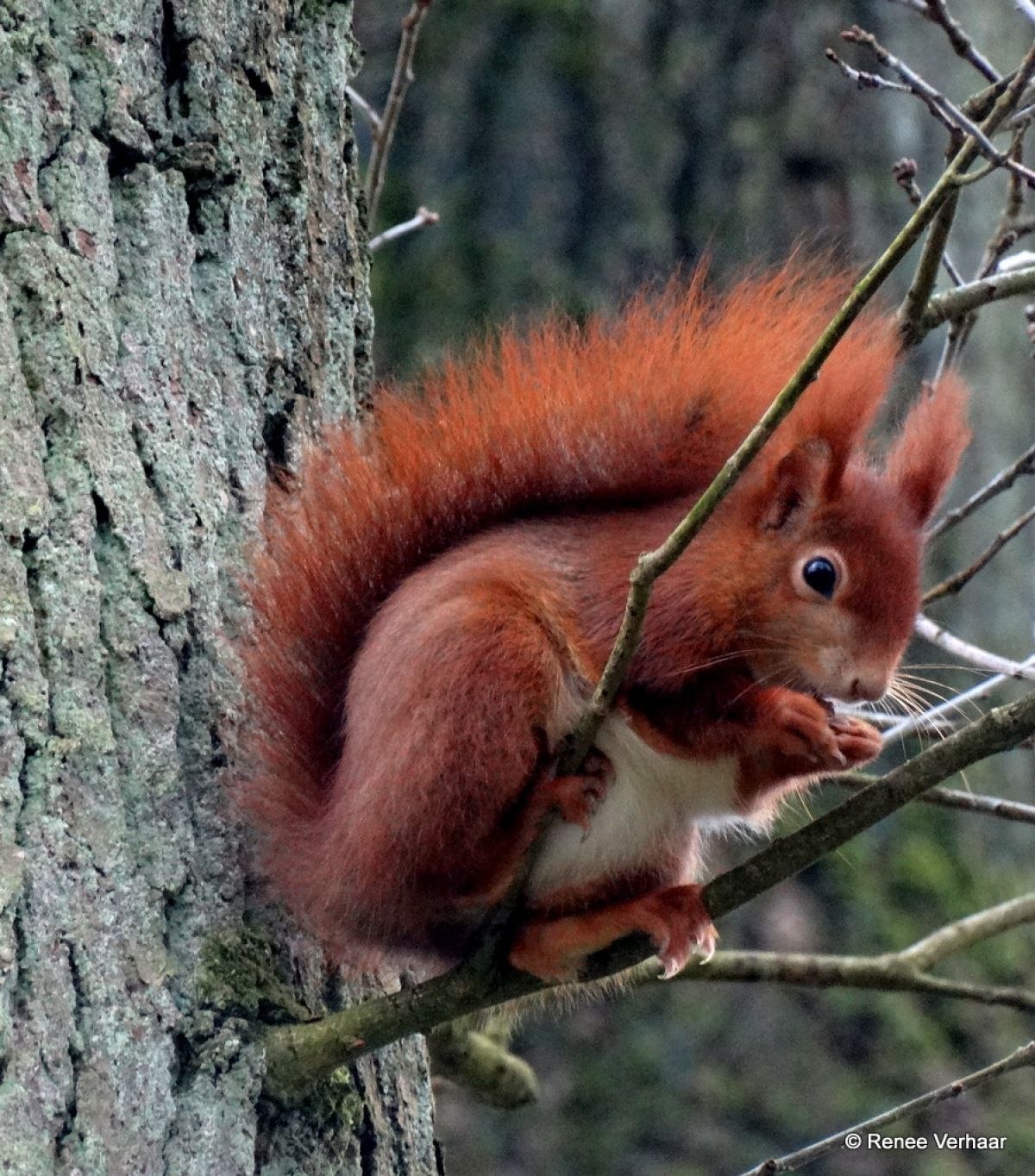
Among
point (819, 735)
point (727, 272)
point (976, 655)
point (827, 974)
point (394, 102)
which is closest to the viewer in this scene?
point (819, 735)

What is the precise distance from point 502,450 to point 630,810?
32 centimetres

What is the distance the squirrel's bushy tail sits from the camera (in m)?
1.36

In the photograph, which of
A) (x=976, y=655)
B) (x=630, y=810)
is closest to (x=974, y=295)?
(x=976, y=655)

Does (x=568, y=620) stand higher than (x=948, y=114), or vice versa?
(x=948, y=114)

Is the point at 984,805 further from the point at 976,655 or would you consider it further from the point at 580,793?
the point at 580,793

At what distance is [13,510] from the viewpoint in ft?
3.72

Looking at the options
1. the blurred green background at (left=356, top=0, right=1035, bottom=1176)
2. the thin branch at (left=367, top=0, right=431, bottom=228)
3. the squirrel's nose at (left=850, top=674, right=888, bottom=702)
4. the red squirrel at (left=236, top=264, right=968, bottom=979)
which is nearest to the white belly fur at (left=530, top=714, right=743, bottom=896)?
the red squirrel at (left=236, top=264, right=968, bottom=979)

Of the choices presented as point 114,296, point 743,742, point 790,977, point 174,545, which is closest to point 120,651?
point 174,545

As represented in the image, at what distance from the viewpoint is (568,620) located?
1392 millimetres

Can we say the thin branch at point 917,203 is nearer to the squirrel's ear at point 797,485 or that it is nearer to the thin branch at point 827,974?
the squirrel's ear at point 797,485

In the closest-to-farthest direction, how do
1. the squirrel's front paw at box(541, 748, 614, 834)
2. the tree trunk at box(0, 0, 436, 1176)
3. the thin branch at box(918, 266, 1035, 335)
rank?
the tree trunk at box(0, 0, 436, 1176)
the squirrel's front paw at box(541, 748, 614, 834)
the thin branch at box(918, 266, 1035, 335)

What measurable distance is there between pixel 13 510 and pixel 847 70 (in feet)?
2.50

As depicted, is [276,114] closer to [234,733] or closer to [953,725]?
[234,733]

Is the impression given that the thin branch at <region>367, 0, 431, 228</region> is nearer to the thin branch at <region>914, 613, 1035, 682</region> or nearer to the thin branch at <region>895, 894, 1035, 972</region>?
the thin branch at <region>914, 613, 1035, 682</region>
